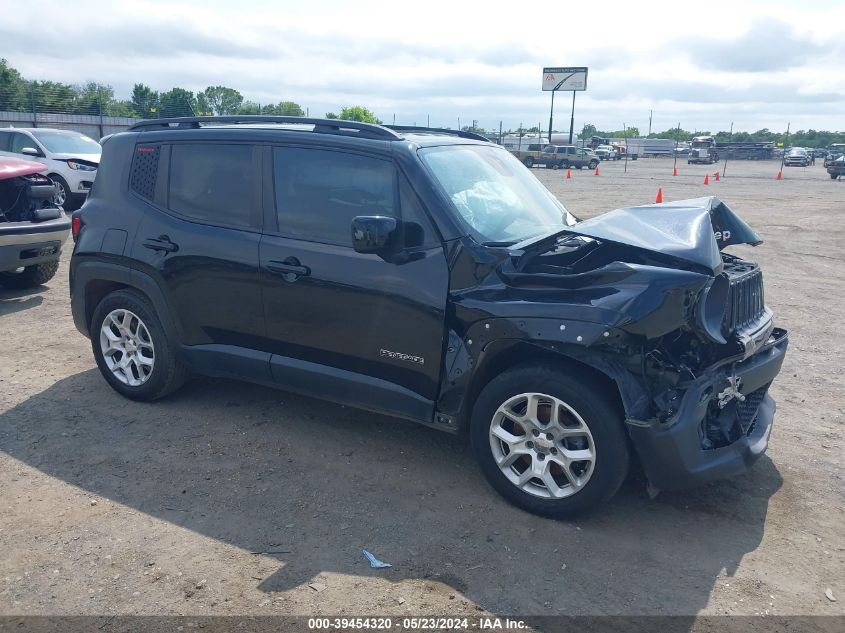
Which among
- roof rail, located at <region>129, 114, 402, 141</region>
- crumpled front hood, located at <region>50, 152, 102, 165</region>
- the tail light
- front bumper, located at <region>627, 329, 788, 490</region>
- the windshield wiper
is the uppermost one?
roof rail, located at <region>129, 114, 402, 141</region>

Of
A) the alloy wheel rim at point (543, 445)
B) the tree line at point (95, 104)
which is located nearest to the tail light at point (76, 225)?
the alloy wheel rim at point (543, 445)

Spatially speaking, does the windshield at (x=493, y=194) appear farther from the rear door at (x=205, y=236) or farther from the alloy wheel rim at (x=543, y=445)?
the rear door at (x=205, y=236)

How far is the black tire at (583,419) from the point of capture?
140 inches

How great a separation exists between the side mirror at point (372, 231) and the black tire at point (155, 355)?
6.17ft

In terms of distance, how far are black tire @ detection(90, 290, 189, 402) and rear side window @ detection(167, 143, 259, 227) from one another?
0.75m

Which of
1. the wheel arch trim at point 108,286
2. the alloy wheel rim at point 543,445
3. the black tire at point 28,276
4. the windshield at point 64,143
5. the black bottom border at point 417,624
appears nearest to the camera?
the black bottom border at point 417,624

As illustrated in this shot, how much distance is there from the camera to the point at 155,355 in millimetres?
5070

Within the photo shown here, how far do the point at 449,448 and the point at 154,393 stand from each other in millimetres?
2183

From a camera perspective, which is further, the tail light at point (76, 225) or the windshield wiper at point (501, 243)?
the tail light at point (76, 225)

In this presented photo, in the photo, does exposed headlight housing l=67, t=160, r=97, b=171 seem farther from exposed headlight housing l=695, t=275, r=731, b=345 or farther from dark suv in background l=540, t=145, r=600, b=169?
dark suv in background l=540, t=145, r=600, b=169

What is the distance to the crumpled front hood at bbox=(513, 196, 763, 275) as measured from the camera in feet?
12.0

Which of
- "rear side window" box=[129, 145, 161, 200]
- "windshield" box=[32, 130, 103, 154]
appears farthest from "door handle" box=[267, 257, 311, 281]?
"windshield" box=[32, 130, 103, 154]

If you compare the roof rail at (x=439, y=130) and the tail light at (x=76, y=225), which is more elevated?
the roof rail at (x=439, y=130)

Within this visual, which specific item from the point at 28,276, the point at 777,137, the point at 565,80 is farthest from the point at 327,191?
the point at 777,137
